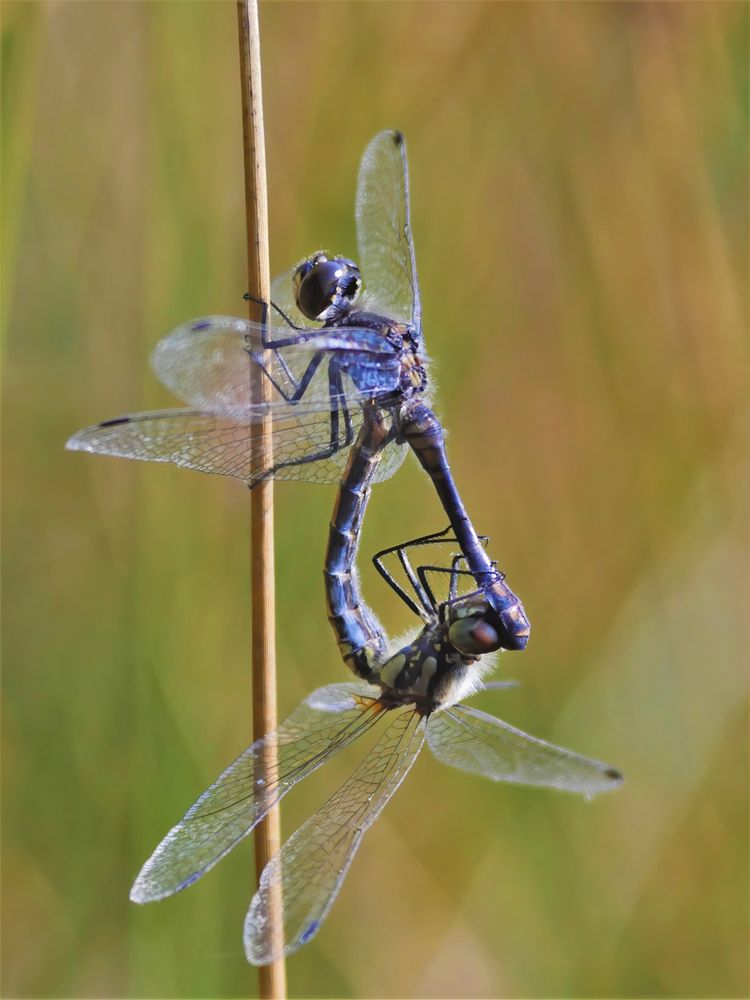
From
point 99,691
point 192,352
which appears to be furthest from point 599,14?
point 99,691

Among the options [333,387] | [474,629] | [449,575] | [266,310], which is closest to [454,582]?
[449,575]

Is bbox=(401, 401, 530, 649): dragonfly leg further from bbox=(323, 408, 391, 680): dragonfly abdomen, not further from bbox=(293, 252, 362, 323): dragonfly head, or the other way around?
bbox=(293, 252, 362, 323): dragonfly head

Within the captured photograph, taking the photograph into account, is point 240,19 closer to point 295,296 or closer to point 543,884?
point 295,296

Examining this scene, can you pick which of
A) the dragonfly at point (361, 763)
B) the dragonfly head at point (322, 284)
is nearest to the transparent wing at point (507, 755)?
the dragonfly at point (361, 763)

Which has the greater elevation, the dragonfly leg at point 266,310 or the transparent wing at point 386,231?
the transparent wing at point 386,231

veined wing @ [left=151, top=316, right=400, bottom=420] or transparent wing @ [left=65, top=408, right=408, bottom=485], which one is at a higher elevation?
veined wing @ [left=151, top=316, right=400, bottom=420]

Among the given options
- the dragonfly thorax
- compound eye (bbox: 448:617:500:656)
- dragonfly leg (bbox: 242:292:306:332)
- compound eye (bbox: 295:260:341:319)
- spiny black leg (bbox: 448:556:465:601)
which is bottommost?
the dragonfly thorax

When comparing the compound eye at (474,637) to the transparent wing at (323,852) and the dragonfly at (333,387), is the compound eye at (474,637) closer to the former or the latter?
the dragonfly at (333,387)

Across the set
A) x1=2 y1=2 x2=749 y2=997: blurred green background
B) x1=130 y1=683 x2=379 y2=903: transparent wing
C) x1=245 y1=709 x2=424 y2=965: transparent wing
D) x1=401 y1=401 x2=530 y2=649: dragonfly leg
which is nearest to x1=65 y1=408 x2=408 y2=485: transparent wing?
x1=401 y1=401 x2=530 y2=649: dragonfly leg
